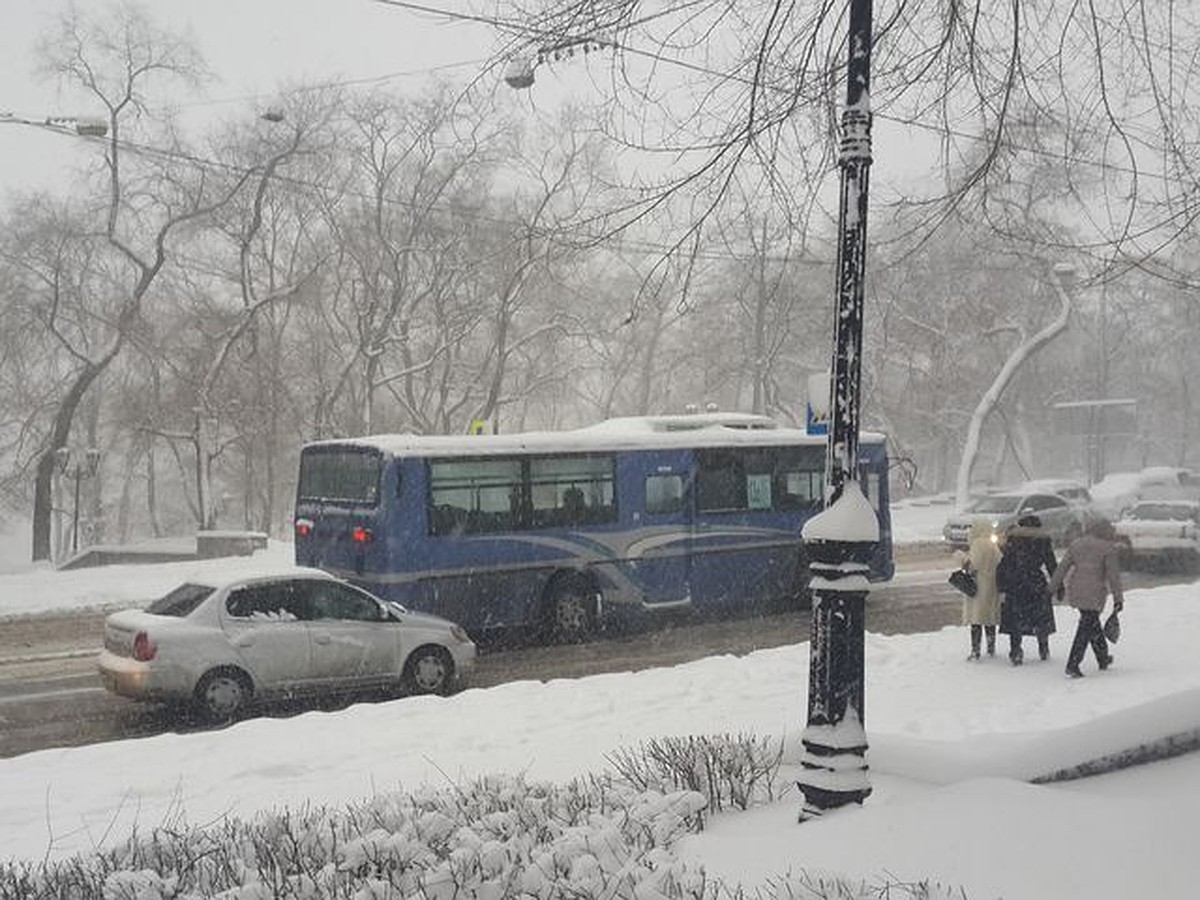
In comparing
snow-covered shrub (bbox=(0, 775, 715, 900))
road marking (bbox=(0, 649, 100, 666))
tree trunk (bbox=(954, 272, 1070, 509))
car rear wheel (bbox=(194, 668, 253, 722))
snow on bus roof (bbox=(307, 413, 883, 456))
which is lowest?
road marking (bbox=(0, 649, 100, 666))

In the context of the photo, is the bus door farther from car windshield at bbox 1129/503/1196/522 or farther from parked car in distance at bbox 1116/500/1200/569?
car windshield at bbox 1129/503/1196/522

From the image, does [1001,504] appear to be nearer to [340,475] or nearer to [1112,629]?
[1112,629]

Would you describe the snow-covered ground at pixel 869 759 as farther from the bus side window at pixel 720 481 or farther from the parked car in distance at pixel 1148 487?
the parked car in distance at pixel 1148 487

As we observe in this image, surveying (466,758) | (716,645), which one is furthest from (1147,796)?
(716,645)

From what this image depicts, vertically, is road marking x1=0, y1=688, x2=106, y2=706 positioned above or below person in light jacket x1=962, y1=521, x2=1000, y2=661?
below

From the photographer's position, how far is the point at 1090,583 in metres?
12.2

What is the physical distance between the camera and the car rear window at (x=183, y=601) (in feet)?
37.7

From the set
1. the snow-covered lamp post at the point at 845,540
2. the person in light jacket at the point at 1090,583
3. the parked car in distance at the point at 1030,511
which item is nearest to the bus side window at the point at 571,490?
the person in light jacket at the point at 1090,583

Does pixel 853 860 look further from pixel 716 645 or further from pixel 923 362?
pixel 923 362

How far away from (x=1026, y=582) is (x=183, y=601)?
925 cm

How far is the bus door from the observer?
17.5 m

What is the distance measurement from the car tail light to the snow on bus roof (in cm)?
505

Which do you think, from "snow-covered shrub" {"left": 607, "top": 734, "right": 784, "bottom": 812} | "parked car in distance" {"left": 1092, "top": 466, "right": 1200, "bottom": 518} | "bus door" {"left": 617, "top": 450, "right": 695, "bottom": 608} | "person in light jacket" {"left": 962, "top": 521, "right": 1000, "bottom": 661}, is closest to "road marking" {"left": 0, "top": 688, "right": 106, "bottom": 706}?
"bus door" {"left": 617, "top": 450, "right": 695, "bottom": 608}

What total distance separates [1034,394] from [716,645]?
53.3 meters
